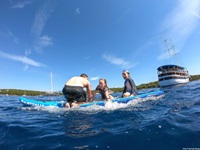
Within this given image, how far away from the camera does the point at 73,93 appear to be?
8.50 m

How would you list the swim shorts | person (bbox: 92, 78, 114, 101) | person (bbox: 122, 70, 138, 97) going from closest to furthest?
the swim shorts → person (bbox: 92, 78, 114, 101) → person (bbox: 122, 70, 138, 97)

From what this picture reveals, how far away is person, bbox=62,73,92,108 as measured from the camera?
844cm

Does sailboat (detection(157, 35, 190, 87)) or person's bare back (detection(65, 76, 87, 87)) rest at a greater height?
sailboat (detection(157, 35, 190, 87))

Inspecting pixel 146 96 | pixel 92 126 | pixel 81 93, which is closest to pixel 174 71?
pixel 146 96

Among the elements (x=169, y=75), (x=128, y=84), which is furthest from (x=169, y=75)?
(x=128, y=84)

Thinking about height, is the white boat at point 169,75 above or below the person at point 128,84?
above

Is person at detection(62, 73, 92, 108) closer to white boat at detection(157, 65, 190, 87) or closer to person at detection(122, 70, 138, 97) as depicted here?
person at detection(122, 70, 138, 97)

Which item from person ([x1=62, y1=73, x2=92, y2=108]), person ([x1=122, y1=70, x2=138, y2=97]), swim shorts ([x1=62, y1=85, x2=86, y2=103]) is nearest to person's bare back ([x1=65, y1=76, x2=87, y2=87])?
person ([x1=62, y1=73, x2=92, y2=108])

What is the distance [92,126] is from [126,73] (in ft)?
21.0

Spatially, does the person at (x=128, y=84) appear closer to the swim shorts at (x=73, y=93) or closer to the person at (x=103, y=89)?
the person at (x=103, y=89)

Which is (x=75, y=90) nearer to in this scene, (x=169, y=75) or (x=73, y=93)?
(x=73, y=93)

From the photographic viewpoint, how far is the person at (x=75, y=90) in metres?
8.44

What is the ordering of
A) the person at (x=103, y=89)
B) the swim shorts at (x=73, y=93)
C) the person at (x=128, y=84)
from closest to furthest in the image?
the swim shorts at (x=73, y=93) < the person at (x=103, y=89) < the person at (x=128, y=84)

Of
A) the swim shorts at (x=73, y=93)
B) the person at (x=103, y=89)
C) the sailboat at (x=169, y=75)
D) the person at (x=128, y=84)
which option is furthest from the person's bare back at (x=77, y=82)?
the sailboat at (x=169, y=75)
